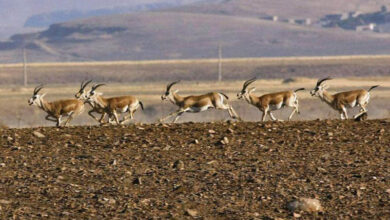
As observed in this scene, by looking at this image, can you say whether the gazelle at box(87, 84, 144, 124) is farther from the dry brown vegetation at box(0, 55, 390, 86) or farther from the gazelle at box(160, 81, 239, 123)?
the dry brown vegetation at box(0, 55, 390, 86)

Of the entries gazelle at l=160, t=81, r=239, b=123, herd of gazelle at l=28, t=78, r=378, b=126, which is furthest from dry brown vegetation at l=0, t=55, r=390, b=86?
herd of gazelle at l=28, t=78, r=378, b=126

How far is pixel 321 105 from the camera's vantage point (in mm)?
45688

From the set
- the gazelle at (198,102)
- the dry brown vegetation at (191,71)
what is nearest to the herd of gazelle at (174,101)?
the gazelle at (198,102)

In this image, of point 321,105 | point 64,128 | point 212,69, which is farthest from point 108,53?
point 64,128

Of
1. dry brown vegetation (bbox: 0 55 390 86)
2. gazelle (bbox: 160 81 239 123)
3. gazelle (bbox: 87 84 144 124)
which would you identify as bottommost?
gazelle (bbox: 87 84 144 124)

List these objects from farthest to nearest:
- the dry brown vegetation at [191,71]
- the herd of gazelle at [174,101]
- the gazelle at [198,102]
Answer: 1. the dry brown vegetation at [191,71]
2. the gazelle at [198,102]
3. the herd of gazelle at [174,101]

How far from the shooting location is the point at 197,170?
1120 centimetres

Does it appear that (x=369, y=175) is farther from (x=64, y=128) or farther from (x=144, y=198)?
(x=64, y=128)

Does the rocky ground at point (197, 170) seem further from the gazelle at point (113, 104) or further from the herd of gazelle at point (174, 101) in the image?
the gazelle at point (113, 104)

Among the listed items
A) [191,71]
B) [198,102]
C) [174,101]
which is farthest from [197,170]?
[191,71]

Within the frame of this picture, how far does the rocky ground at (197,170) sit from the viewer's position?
9656mm

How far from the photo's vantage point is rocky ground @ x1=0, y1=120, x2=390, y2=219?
380 inches

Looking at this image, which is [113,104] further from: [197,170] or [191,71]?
[191,71]

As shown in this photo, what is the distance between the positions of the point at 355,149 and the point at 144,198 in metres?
3.36
